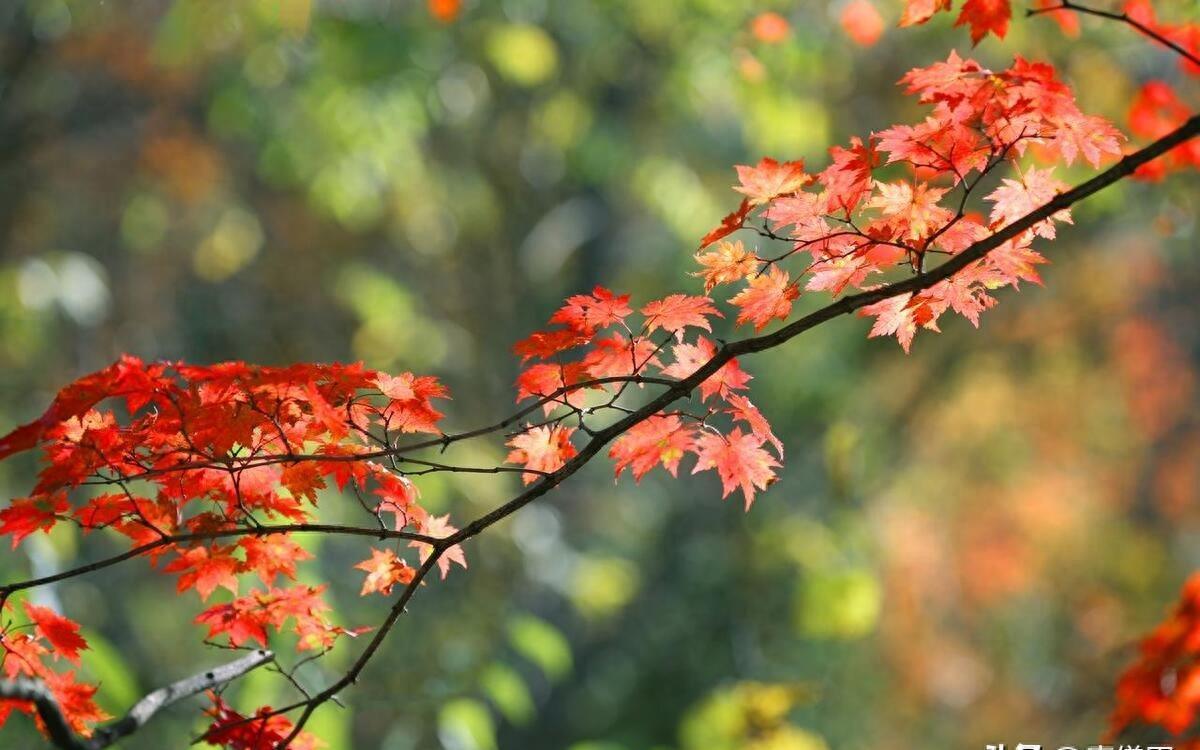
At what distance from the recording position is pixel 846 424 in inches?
317

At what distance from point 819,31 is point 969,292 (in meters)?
4.61

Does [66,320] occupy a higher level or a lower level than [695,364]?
higher

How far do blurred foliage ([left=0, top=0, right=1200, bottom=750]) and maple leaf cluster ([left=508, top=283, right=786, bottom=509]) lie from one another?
169cm

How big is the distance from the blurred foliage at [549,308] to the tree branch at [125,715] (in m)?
1.28

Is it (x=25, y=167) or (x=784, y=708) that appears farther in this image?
(x=25, y=167)

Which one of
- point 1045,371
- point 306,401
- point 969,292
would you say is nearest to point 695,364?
point 969,292

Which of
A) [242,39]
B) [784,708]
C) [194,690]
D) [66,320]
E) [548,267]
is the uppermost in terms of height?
[66,320]

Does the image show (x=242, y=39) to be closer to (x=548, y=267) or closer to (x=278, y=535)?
(x=548, y=267)

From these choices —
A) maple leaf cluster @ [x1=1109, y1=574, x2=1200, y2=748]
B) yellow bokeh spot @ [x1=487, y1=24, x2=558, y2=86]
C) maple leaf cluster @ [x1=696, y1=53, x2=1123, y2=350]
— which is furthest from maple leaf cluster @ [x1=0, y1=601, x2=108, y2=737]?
yellow bokeh spot @ [x1=487, y1=24, x2=558, y2=86]

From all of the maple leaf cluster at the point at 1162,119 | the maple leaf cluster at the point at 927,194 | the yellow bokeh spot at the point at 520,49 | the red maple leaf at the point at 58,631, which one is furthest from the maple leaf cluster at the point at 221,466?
the yellow bokeh spot at the point at 520,49

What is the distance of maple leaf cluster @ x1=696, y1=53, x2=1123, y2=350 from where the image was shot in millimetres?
1744

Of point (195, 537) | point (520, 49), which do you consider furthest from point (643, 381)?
point (520, 49)

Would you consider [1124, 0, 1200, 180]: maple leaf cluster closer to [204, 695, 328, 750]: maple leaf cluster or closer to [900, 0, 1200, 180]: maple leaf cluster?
[900, 0, 1200, 180]: maple leaf cluster

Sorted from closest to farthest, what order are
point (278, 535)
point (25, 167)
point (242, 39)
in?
point (278, 535) → point (242, 39) → point (25, 167)
